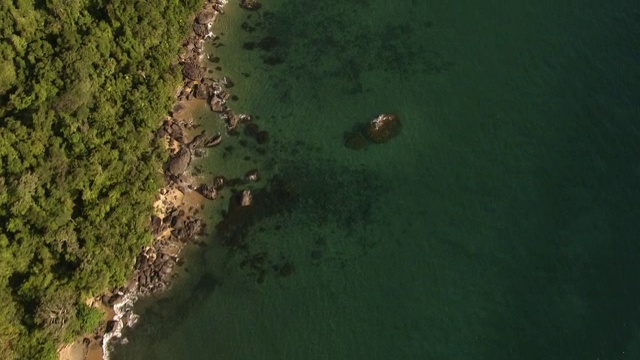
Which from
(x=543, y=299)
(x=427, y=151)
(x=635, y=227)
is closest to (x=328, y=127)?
(x=427, y=151)

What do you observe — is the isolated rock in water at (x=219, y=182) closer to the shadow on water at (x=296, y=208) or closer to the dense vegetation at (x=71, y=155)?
the shadow on water at (x=296, y=208)

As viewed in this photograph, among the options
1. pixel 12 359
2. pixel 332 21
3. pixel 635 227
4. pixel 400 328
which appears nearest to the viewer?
pixel 12 359

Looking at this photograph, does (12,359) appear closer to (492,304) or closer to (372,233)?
(372,233)

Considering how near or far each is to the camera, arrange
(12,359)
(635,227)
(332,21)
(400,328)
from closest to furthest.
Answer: (12,359)
(400,328)
(635,227)
(332,21)

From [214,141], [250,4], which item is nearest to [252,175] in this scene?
[214,141]

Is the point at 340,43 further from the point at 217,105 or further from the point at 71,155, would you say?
the point at 71,155

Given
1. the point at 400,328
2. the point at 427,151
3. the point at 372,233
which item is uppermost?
the point at 427,151

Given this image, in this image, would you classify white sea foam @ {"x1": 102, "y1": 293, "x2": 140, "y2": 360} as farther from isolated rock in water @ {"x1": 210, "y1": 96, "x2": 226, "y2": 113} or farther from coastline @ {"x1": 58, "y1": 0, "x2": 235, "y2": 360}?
isolated rock in water @ {"x1": 210, "y1": 96, "x2": 226, "y2": 113}
